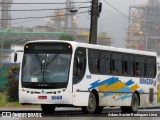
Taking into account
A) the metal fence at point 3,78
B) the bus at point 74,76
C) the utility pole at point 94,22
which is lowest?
the metal fence at point 3,78

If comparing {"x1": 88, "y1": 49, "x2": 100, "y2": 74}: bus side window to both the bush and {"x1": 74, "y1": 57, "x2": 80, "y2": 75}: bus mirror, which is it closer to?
{"x1": 74, "y1": 57, "x2": 80, "y2": 75}: bus mirror

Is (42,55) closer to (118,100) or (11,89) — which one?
(118,100)

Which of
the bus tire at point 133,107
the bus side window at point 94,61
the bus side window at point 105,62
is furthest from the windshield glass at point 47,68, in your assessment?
the bus tire at point 133,107

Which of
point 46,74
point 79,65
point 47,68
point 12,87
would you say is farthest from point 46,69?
point 12,87

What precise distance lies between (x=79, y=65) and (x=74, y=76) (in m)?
0.56

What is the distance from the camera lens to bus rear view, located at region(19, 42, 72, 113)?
66.3 ft

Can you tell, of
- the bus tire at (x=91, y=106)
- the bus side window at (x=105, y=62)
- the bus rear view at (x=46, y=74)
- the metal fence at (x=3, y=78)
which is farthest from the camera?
the metal fence at (x=3, y=78)

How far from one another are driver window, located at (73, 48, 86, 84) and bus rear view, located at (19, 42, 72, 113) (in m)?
0.36

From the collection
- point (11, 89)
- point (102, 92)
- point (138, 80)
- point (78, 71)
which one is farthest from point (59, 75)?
point (11, 89)

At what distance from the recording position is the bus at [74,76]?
20.3 meters

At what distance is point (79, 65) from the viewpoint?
68.8 ft

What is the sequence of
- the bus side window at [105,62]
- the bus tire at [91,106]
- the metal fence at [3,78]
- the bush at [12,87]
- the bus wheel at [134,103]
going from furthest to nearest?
the metal fence at [3,78]
the bush at [12,87]
the bus wheel at [134,103]
the bus side window at [105,62]
the bus tire at [91,106]

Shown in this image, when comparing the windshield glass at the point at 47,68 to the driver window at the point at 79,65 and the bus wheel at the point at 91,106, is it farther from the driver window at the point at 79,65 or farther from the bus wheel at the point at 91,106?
the bus wheel at the point at 91,106

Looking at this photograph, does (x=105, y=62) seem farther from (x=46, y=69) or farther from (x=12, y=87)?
(x=12, y=87)
